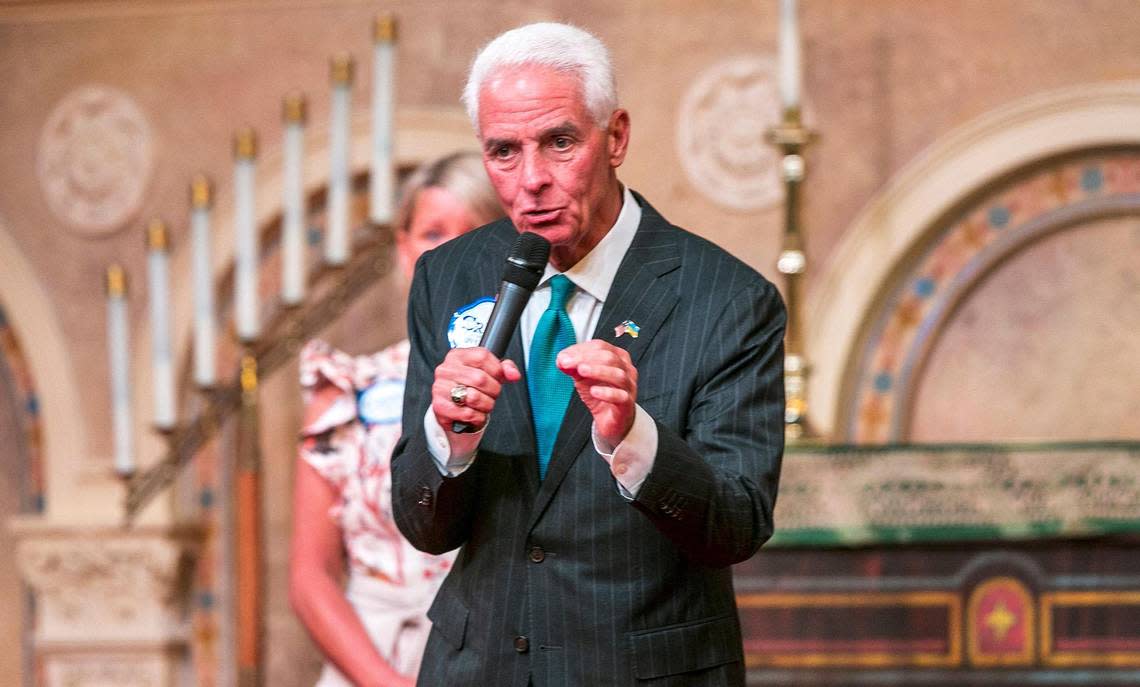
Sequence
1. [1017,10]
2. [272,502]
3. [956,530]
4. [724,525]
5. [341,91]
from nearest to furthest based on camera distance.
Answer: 1. [724,525]
2. [956,530]
3. [341,91]
4. [1017,10]
5. [272,502]

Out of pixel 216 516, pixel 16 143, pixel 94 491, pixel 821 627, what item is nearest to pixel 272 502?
pixel 216 516

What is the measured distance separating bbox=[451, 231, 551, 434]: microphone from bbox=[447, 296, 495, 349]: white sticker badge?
0.11 meters

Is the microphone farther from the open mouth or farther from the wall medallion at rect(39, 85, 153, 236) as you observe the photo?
A: the wall medallion at rect(39, 85, 153, 236)

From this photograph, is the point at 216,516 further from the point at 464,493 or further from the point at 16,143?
the point at 464,493

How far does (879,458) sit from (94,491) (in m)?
3.10

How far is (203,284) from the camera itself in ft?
14.2

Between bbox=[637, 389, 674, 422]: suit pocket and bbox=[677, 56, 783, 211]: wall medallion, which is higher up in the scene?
bbox=[677, 56, 783, 211]: wall medallion

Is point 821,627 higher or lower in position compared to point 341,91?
lower

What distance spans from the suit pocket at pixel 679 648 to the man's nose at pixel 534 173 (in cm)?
47

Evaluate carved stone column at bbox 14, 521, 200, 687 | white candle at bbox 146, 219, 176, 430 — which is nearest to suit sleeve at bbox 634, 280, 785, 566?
white candle at bbox 146, 219, 176, 430

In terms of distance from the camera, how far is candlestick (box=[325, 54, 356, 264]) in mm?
4250

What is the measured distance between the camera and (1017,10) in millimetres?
5043

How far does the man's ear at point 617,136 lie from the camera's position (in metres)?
1.82

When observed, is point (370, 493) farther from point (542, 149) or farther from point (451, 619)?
point (542, 149)
